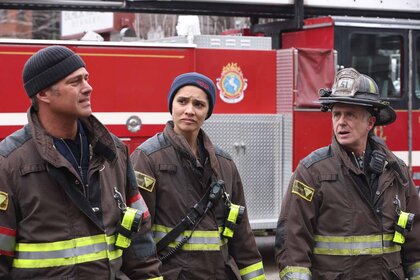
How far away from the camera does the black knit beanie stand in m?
3.13

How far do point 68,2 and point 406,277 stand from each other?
541 centimetres

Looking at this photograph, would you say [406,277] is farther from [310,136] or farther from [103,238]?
[310,136]

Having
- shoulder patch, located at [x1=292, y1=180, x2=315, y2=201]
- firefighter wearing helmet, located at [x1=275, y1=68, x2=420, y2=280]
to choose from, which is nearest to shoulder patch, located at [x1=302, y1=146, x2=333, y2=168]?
firefighter wearing helmet, located at [x1=275, y1=68, x2=420, y2=280]

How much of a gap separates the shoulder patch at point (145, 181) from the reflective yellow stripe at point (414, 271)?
139cm

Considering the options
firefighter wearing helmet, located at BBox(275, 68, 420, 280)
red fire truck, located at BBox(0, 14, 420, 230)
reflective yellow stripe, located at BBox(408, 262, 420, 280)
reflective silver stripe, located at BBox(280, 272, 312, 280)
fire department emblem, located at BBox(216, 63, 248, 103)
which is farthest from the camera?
fire department emblem, located at BBox(216, 63, 248, 103)

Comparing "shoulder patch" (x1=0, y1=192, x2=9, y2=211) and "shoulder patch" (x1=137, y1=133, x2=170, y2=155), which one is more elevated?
"shoulder patch" (x1=137, y1=133, x2=170, y2=155)

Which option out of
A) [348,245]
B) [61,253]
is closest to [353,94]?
[348,245]

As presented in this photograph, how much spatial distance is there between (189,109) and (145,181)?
435 millimetres

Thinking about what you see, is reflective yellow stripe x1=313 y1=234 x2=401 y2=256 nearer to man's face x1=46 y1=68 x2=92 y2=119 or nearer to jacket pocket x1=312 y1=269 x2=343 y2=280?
jacket pocket x1=312 y1=269 x2=343 y2=280

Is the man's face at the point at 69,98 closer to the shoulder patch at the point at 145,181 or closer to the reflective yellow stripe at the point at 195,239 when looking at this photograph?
the shoulder patch at the point at 145,181

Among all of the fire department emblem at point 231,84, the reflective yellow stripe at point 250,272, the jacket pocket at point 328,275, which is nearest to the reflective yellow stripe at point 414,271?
the jacket pocket at point 328,275

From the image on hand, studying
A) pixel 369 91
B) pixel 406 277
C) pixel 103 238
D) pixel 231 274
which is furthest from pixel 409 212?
pixel 103 238

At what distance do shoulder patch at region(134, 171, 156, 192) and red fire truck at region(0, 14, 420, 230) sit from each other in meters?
4.13

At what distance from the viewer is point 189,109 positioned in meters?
4.21
